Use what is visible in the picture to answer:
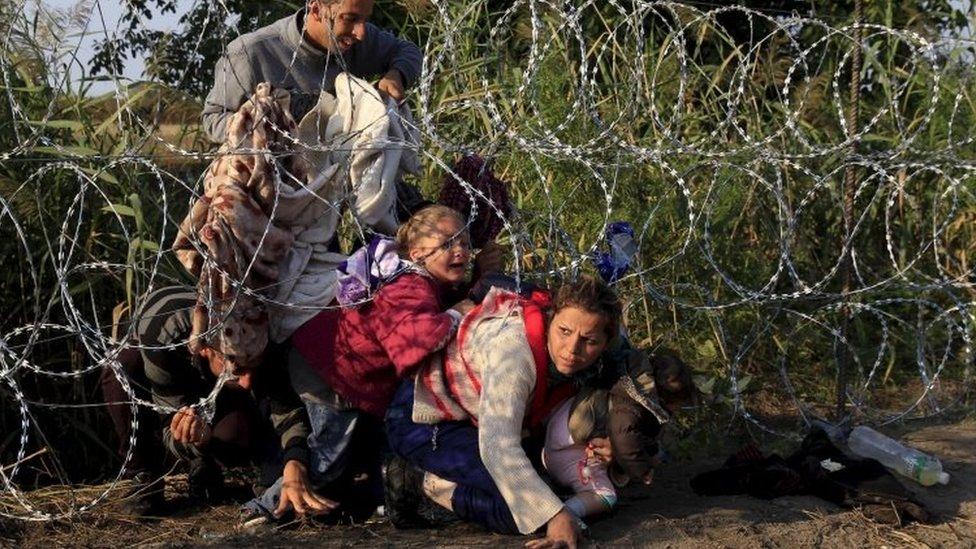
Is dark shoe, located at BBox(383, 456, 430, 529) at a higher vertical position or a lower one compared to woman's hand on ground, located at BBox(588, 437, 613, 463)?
lower

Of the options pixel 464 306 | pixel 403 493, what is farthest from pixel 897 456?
pixel 403 493

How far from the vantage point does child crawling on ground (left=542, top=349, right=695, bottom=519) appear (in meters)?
4.13

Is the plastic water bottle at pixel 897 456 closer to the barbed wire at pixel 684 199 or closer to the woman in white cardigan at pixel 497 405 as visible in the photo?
the barbed wire at pixel 684 199

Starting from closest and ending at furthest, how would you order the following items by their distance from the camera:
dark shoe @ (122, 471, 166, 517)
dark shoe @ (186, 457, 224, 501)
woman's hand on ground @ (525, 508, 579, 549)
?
woman's hand on ground @ (525, 508, 579, 549), dark shoe @ (122, 471, 166, 517), dark shoe @ (186, 457, 224, 501)

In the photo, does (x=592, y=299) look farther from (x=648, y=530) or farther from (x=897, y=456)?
(x=897, y=456)

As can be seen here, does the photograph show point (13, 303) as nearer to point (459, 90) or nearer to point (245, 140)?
point (245, 140)

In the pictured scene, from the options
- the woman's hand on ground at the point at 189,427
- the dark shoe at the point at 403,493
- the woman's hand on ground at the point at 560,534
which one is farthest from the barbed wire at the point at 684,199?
the woman's hand on ground at the point at 560,534

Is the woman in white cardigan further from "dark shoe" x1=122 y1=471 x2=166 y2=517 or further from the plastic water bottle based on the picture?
the plastic water bottle

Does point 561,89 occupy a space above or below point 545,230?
above

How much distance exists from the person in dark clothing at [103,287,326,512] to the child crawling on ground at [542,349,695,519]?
0.77 metres

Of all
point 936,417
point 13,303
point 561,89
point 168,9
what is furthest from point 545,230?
point 168,9

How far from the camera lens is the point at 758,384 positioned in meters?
6.08

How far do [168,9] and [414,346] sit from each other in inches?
171

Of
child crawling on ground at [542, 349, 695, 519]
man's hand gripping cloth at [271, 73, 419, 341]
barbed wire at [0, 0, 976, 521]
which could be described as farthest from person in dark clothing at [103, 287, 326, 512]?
child crawling on ground at [542, 349, 695, 519]
